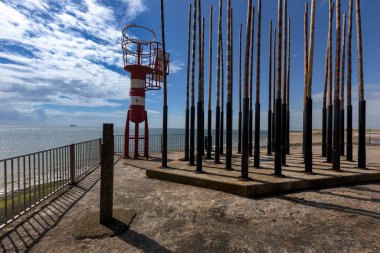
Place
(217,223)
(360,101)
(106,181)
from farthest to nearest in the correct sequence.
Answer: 1. (360,101)
2. (106,181)
3. (217,223)

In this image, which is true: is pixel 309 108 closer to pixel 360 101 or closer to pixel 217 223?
pixel 360 101

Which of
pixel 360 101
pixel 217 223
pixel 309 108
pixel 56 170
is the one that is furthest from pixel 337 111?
pixel 56 170

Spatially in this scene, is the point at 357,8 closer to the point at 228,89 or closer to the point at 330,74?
the point at 330,74

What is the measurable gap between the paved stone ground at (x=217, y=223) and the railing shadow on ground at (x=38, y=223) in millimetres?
16

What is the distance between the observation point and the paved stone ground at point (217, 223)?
11.0ft

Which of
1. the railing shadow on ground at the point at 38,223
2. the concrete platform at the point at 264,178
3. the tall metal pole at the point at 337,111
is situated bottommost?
the railing shadow on ground at the point at 38,223

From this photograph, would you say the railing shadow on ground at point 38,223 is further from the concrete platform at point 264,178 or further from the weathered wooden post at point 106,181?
the concrete platform at point 264,178

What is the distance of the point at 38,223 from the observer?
4.12 metres

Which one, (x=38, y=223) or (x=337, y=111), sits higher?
(x=337, y=111)

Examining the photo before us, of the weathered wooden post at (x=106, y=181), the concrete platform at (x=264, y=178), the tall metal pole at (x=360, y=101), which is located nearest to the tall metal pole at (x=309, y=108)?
the concrete platform at (x=264, y=178)

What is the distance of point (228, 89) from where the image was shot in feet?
23.1

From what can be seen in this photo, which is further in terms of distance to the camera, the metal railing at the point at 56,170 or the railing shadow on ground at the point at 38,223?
the metal railing at the point at 56,170

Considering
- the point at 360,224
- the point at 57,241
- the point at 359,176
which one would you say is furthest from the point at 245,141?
the point at 57,241

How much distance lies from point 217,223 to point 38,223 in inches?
136
